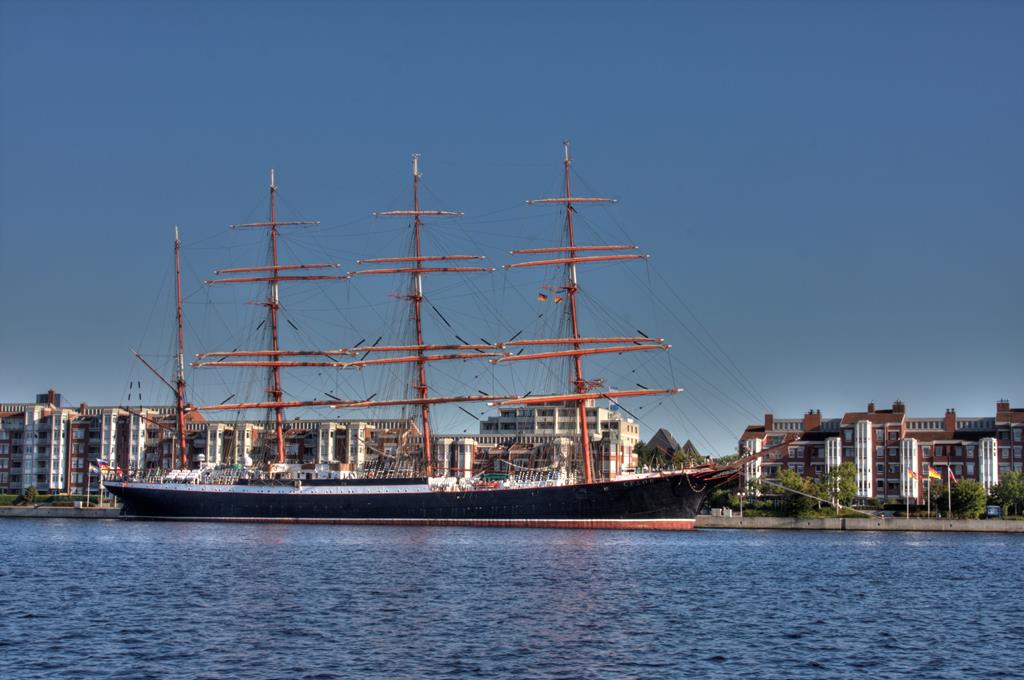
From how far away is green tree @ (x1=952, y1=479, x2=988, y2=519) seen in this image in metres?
122

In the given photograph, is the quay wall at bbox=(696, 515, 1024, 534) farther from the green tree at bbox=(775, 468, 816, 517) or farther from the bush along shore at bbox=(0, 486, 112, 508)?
the bush along shore at bbox=(0, 486, 112, 508)

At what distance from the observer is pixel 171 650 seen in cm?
3588

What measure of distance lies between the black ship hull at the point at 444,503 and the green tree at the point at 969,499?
32.5 metres

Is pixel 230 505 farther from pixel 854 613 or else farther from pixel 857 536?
pixel 854 613

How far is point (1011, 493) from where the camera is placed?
126562mm

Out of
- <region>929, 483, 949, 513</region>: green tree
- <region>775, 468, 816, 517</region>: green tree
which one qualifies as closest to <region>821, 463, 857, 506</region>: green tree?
<region>775, 468, 816, 517</region>: green tree

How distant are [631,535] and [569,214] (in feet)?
107

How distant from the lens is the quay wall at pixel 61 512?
135 m

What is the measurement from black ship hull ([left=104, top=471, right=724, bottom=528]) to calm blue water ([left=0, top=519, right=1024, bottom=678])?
2119 cm

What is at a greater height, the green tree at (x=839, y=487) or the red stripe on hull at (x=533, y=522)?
the green tree at (x=839, y=487)

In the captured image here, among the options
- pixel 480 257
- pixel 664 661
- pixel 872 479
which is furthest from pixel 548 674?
pixel 872 479

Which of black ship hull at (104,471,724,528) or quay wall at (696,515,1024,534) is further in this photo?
quay wall at (696,515,1024,534)

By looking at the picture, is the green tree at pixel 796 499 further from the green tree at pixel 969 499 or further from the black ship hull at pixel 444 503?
the black ship hull at pixel 444 503

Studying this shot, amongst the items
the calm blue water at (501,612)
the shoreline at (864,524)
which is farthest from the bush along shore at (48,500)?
the calm blue water at (501,612)
